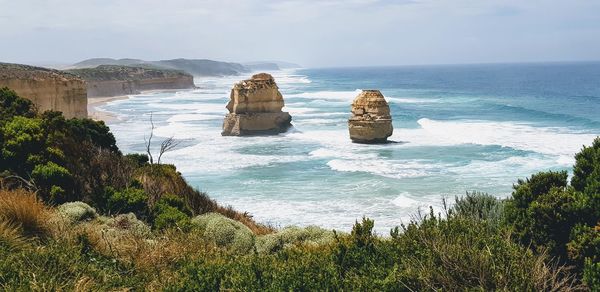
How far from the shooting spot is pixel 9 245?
23.4 feet

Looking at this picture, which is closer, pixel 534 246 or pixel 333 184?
pixel 534 246

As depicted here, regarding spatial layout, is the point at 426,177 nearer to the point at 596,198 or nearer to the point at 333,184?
the point at 333,184

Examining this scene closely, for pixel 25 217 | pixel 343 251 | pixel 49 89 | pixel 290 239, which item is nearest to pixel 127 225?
pixel 25 217

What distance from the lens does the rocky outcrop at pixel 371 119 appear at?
3728 centimetres

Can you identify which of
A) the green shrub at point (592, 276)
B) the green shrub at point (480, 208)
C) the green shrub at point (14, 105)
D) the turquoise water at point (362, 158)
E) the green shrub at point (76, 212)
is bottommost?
the turquoise water at point (362, 158)

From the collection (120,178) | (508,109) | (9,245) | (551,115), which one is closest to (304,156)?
(120,178)

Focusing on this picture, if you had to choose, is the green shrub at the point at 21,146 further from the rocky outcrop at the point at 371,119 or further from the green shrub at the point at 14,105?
the rocky outcrop at the point at 371,119

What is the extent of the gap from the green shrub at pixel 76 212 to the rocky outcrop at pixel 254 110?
32.4m

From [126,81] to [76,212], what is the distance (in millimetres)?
95623

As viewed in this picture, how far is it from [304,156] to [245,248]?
2412 centimetres

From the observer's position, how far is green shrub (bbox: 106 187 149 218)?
39.4ft

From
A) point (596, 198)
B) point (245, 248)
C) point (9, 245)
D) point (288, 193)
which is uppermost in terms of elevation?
point (596, 198)

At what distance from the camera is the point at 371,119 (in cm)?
3747

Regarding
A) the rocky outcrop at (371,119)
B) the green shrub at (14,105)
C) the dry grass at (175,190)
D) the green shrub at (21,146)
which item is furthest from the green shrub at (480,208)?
the rocky outcrop at (371,119)
